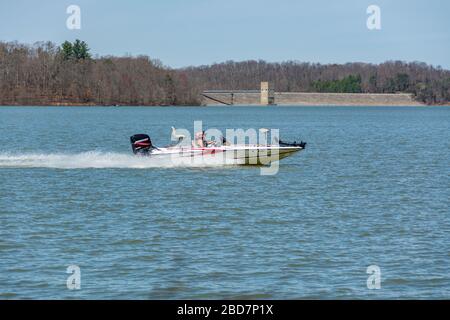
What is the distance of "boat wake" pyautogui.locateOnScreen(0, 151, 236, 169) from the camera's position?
41.9 meters

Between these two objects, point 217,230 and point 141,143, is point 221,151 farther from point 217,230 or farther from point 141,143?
point 217,230

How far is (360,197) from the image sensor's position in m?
33.6

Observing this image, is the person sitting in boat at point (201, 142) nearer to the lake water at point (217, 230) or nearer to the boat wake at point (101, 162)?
the boat wake at point (101, 162)

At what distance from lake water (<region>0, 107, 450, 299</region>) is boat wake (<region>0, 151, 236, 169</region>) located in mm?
105

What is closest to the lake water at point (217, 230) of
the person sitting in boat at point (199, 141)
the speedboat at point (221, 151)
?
the speedboat at point (221, 151)

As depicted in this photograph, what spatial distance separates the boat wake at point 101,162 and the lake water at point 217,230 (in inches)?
4.1

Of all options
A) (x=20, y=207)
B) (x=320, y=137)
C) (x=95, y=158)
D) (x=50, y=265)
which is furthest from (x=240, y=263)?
(x=320, y=137)

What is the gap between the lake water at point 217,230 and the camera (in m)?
18.8

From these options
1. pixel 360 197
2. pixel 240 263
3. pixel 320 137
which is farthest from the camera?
pixel 320 137
